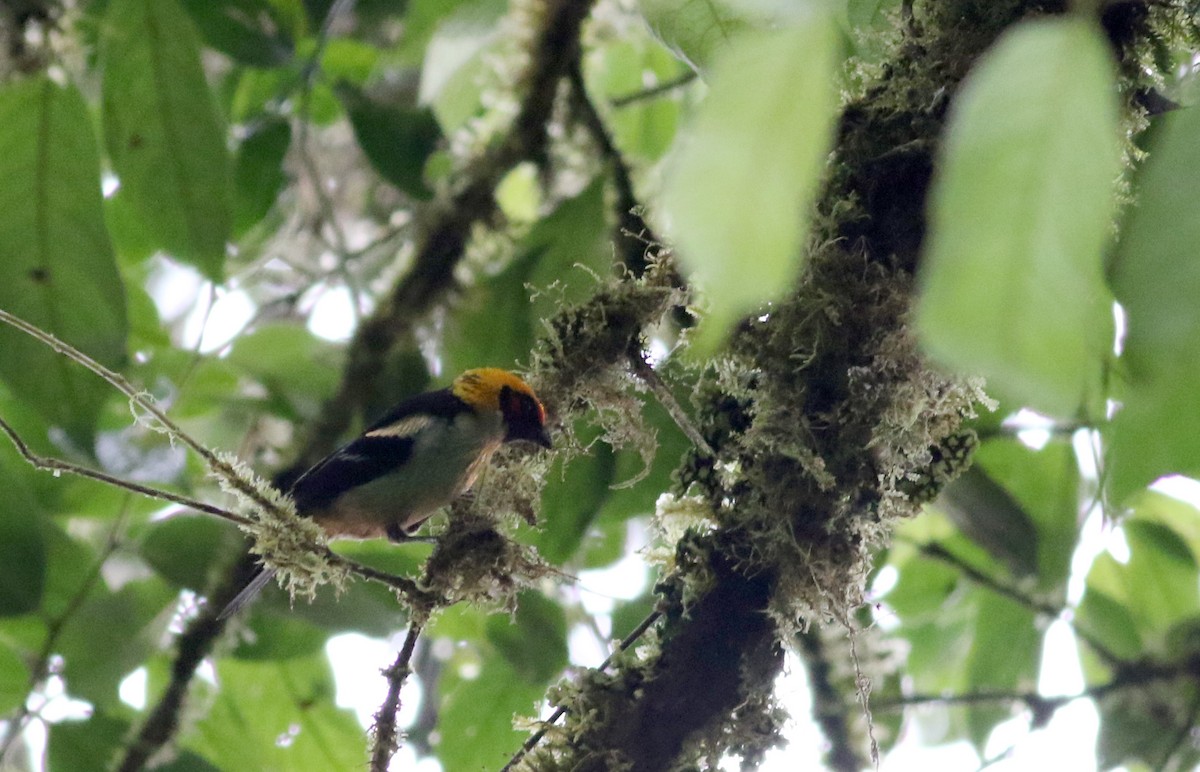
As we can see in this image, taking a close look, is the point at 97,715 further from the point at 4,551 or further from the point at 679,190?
the point at 679,190

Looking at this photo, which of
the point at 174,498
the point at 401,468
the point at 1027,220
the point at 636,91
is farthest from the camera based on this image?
the point at 636,91

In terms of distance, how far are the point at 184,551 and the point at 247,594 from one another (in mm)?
190

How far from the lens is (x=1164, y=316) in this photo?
587 mm

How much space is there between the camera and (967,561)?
3.66 metres

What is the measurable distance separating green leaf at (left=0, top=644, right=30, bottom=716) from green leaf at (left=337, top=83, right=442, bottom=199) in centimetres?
162

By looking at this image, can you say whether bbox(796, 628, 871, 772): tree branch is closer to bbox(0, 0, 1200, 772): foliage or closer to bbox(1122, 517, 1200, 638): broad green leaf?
bbox(0, 0, 1200, 772): foliage

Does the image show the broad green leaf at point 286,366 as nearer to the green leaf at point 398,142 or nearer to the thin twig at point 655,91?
the green leaf at point 398,142

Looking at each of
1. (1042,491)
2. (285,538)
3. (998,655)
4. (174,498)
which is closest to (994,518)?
(1042,491)

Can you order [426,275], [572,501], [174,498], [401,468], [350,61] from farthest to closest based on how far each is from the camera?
1. [350,61]
2. [426,275]
3. [401,468]
4. [572,501]
5. [174,498]

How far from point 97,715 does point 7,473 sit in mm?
706

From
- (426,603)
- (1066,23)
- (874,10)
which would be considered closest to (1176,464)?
(1066,23)

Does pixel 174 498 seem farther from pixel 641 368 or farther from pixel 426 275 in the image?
pixel 426 275

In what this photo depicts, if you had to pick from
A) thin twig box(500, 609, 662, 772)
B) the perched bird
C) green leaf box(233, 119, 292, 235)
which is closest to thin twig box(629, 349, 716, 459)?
thin twig box(500, 609, 662, 772)

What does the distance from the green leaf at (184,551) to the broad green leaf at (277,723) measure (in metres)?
0.41
